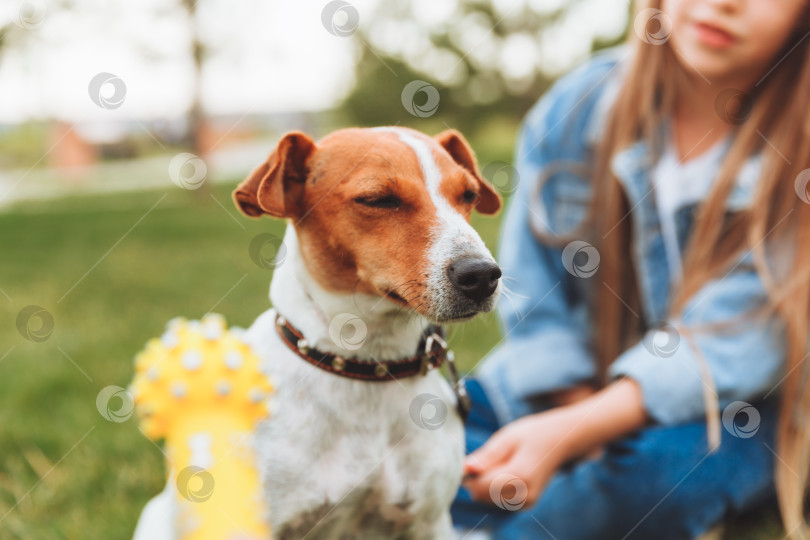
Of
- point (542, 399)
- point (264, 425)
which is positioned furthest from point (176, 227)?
point (264, 425)

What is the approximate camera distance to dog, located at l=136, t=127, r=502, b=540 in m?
1.82

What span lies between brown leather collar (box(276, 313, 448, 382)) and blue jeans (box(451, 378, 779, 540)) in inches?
36.4

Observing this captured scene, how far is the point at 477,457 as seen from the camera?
2441 mm

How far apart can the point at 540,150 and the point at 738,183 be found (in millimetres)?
856

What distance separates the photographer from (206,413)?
1.76m

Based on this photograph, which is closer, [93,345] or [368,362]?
[368,362]

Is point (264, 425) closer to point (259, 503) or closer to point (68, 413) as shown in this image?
point (259, 503)
